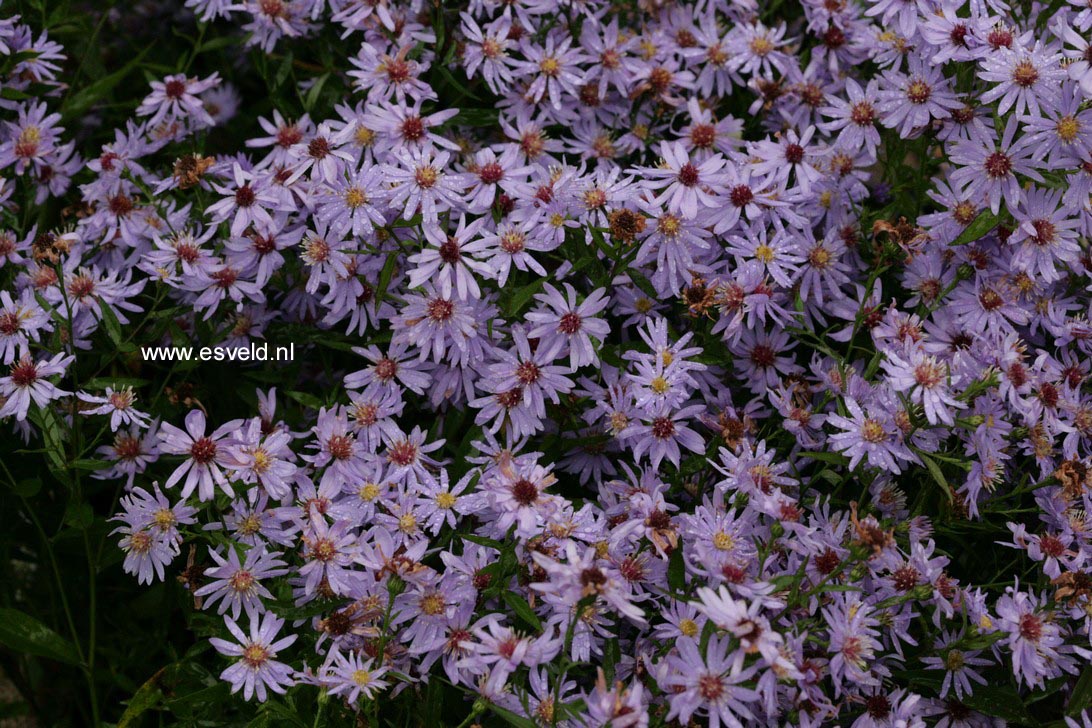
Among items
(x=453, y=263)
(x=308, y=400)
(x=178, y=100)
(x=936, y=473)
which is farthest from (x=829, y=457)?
(x=178, y=100)

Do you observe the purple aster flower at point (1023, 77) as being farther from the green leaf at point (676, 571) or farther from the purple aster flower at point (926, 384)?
the green leaf at point (676, 571)

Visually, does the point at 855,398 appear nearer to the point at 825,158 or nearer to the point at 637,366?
the point at 637,366

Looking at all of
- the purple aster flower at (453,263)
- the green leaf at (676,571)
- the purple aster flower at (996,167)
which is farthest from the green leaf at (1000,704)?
the purple aster flower at (453,263)

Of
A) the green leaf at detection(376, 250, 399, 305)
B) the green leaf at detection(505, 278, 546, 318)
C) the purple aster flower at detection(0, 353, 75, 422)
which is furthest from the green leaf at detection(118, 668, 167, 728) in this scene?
the green leaf at detection(505, 278, 546, 318)

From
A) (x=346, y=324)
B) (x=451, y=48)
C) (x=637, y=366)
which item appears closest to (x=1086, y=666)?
(x=637, y=366)

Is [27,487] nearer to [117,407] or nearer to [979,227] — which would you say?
[117,407]
